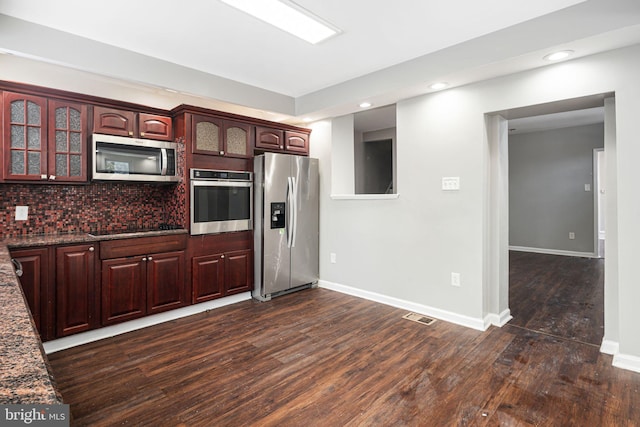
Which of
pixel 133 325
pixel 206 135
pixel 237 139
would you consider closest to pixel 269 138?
pixel 237 139

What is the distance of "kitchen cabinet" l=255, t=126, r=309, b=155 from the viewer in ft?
13.3

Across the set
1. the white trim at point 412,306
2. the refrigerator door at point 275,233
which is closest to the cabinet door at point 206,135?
the refrigerator door at point 275,233

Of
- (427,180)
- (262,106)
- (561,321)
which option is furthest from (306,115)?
(561,321)

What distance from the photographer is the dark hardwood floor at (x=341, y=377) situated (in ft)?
6.19

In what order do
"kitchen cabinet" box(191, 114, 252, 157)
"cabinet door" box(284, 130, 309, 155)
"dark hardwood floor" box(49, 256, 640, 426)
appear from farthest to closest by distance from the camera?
"cabinet door" box(284, 130, 309, 155)
"kitchen cabinet" box(191, 114, 252, 157)
"dark hardwood floor" box(49, 256, 640, 426)

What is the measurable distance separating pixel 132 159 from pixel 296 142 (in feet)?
6.44

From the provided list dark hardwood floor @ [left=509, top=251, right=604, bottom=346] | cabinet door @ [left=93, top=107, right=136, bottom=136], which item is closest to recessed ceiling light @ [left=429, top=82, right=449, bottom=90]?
dark hardwood floor @ [left=509, top=251, right=604, bottom=346]

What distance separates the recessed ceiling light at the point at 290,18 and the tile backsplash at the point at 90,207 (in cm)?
184

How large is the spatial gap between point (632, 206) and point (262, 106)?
351 cm

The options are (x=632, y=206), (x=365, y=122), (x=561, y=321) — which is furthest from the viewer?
(x=365, y=122)

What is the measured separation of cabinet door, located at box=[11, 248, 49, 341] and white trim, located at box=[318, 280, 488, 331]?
2904 millimetres

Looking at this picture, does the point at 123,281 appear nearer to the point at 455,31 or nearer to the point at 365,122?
the point at 455,31

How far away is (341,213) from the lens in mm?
4297

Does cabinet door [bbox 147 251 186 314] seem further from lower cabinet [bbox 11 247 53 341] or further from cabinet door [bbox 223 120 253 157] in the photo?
cabinet door [bbox 223 120 253 157]
